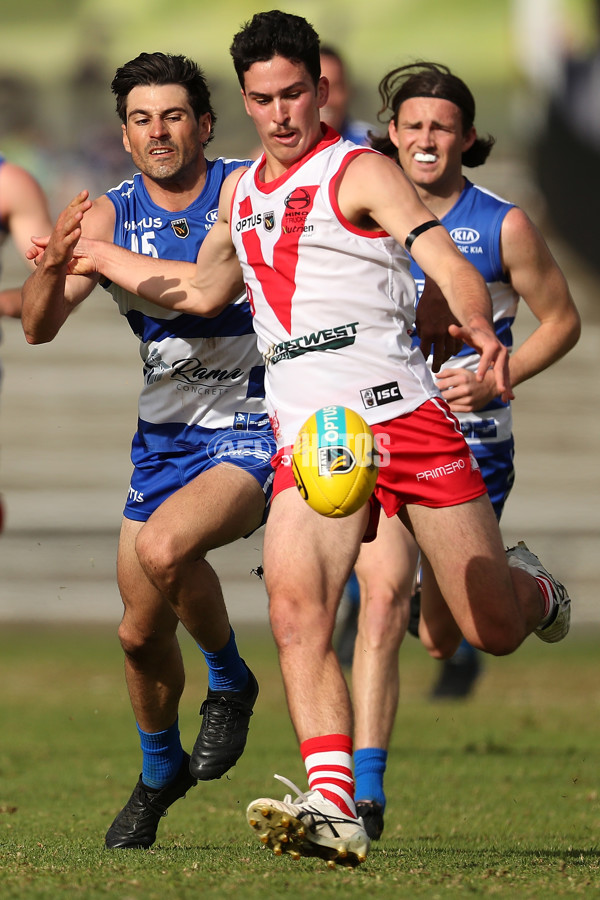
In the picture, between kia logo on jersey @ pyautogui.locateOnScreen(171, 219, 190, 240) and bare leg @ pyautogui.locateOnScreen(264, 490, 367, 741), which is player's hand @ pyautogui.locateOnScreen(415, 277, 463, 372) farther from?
kia logo on jersey @ pyautogui.locateOnScreen(171, 219, 190, 240)

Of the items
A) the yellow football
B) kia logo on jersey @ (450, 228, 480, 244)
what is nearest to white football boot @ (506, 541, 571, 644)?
the yellow football

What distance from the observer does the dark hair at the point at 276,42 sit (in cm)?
526

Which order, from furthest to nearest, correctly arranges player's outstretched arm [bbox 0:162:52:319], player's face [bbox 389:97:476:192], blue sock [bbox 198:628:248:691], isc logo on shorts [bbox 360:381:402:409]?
player's outstretched arm [bbox 0:162:52:319]
player's face [bbox 389:97:476:192]
blue sock [bbox 198:628:248:691]
isc logo on shorts [bbox 360:381:402:409]

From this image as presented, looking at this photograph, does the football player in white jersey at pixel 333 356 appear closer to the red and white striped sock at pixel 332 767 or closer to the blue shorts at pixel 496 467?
the red and white striped sock at pixel 332 767

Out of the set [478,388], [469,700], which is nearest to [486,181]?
[469,700]

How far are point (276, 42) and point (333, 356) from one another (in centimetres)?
113

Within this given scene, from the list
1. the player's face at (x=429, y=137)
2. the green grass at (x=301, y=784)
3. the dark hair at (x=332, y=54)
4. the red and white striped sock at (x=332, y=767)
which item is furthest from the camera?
the dark hair at (x=332, y=54)

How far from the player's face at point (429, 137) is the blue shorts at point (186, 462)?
1629 millimetres

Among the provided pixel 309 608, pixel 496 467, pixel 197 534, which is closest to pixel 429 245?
pixel 309 608

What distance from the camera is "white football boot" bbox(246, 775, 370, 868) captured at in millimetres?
4516

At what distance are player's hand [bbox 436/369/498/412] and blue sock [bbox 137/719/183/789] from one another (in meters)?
2.14

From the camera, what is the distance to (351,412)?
4918mm

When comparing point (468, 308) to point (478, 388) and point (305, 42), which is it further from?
point (305, 42)

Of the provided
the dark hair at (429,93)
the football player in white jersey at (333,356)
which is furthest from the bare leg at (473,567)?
the dark hair at (429,93)
